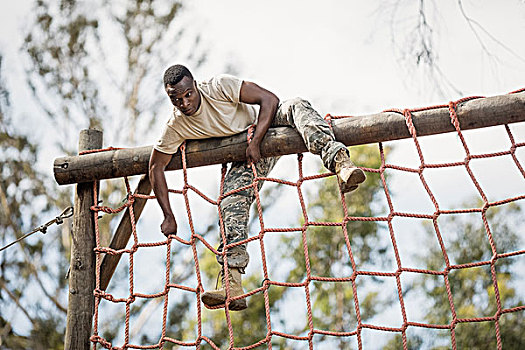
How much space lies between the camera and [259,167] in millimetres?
2498

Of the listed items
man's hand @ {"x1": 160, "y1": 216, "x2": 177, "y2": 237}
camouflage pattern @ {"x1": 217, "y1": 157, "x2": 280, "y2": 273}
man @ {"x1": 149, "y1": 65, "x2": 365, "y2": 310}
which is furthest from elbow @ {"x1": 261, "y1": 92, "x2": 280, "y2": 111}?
man's hand @ {"x1": 160, "y1": 216, "x2": 177, "y2": 237}

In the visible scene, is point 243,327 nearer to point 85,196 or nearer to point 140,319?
point 140,319

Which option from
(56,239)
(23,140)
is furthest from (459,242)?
(23,140)

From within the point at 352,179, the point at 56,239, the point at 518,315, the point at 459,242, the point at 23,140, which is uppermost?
the point at 23,140

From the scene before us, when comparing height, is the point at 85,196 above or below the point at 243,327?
below

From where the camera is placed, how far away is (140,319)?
313 inches

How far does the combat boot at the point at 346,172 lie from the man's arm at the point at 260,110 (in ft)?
1.14

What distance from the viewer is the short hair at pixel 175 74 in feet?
7.73

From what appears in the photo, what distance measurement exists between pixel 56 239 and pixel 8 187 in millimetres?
934

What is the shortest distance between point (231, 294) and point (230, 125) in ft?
2.09

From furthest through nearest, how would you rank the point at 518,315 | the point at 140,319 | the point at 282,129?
the point at 140,319 < the point at 518,315 < the point at 282,129

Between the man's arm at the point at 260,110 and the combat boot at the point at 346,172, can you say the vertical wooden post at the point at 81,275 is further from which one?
the combat boot at the point at 346,172

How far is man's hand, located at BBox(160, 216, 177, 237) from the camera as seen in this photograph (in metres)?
2.47

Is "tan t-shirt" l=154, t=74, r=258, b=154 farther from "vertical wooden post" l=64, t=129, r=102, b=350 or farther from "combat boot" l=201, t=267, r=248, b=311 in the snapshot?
"combat boot" l=201, t=267, r=248, b=311
